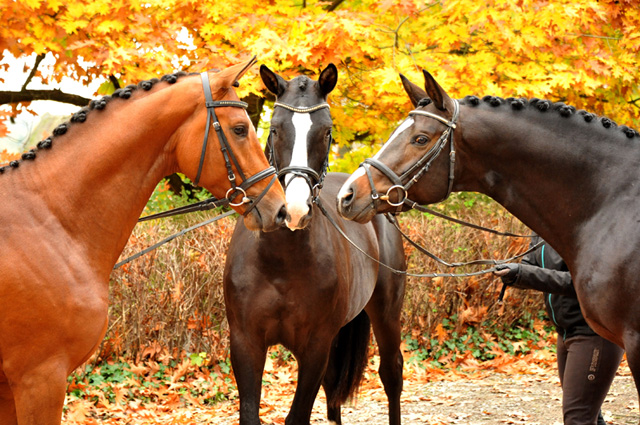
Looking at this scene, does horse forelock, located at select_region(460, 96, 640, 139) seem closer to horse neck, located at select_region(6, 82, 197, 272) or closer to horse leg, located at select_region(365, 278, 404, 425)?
horse neck, located at select_region(6, 82, 197, 272)

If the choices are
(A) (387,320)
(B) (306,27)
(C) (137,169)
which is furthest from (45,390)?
(B) (306,27)

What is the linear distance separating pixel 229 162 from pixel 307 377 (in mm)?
1657

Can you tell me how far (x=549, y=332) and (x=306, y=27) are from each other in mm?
5464

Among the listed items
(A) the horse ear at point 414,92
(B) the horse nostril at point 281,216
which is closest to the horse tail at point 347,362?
(A) the horse ear at point 414,92

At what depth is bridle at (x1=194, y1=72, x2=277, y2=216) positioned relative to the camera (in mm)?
3072

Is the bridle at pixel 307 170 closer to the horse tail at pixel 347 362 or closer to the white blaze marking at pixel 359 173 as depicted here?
the white blaze marking at pixel 359 173

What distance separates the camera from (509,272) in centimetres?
398

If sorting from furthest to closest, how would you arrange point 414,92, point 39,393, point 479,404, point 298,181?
1. point 479,404
2. point 298,181
3. point 414,92
4. point 39,393

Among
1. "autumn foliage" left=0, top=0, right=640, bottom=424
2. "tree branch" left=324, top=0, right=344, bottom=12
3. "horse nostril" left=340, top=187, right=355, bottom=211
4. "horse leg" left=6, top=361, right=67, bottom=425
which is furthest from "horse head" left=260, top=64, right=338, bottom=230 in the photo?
"tree branch" left=324, top=0, right=344, bottom=12

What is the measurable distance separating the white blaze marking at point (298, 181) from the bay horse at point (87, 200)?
20.6 inches

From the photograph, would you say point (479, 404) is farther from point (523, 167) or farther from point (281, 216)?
point (281, 216)

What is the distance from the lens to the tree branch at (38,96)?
32.9ft

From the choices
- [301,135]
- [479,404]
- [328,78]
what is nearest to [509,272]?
[301,135]

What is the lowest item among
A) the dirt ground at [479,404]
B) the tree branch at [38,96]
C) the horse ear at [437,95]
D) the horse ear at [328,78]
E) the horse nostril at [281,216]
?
the dirt ground at [479,404]
